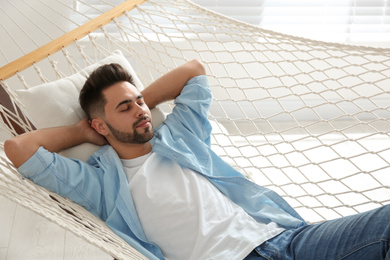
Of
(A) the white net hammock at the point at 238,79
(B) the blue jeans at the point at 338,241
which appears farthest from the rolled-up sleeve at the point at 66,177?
(B) the blue jeans at the point at 338,241

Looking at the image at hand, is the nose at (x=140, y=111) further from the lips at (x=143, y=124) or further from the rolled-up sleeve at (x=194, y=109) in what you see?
the rolled-up sleeve at (x=194, y=109)

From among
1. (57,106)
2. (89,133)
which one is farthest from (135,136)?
(57,106)

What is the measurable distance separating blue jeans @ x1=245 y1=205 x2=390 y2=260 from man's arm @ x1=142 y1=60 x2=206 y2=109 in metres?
0.54

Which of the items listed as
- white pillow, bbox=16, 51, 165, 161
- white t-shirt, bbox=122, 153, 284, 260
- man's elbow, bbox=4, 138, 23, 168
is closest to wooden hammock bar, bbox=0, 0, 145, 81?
white pillow, bbox=16, 51, 165, 161

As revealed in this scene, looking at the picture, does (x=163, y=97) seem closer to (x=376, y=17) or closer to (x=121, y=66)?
(x=121, y=66)

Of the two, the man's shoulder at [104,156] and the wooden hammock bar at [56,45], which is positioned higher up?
the wooden hammock bar at [56,45]

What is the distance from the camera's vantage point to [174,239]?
1.39 metres

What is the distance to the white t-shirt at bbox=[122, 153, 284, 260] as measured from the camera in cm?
136

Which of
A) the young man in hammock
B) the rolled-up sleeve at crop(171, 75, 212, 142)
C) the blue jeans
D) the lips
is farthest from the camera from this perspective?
the rolled-up sleeve at crop(171, 75, 212, 142)

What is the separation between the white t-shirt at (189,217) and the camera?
1.36m

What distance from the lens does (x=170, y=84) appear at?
5.42ft

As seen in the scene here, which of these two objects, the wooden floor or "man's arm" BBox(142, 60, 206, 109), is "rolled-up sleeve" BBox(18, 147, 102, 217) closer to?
"man's arm" BBox(142, 60, 206, 109)

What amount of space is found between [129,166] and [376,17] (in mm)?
1959

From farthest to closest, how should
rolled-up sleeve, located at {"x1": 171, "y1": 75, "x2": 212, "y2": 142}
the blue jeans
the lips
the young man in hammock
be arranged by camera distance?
1. rolled-up sleeve, located at {"x1": 171, "y1": 75, "x2": 212, "y2": 142}
2. the lips
3. the young man in hammock
4. the blue jeans
